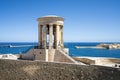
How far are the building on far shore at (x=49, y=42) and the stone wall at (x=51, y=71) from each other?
1898 millimetres

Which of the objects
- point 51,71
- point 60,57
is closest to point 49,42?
point 60,57

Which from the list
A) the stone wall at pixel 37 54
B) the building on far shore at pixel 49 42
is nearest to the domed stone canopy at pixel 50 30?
the building on far shore at pixel 49 42

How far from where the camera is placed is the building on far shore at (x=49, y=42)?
14.2 metres

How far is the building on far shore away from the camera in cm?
1423

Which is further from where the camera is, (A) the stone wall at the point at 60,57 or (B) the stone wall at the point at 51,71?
(A) the stone wall at the point at 60,57

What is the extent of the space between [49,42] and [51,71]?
366 centimetres

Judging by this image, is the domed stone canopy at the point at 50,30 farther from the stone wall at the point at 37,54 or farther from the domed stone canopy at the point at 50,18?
the stone wall at the point at 37,54

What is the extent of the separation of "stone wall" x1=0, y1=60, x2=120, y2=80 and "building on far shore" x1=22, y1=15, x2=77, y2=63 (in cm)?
190

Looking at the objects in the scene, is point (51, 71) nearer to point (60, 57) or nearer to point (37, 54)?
point (60, 57)

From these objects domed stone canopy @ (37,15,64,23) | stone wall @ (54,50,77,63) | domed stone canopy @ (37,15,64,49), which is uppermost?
domed stone canopy @ (37,15,64,23)

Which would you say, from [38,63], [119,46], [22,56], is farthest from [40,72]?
[119,46]

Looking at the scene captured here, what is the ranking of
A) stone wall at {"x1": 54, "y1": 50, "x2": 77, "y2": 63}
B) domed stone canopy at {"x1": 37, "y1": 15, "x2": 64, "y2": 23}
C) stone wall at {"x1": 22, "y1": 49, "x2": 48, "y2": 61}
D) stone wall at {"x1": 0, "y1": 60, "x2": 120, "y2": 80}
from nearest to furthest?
stone wall at {"x1": 0, "y1": 60, "x2": 120, "y2": 80}, stone wall at {"x1": 54, "y1": 50, "x2": 77, "y2": 63}, stone wall at {"x1": 22, "y1": 49, "x2": 48, "y2": 61}, domed stone canopy at {"x1": 37, "y1": 15, "x2": 64, "y2": 23}

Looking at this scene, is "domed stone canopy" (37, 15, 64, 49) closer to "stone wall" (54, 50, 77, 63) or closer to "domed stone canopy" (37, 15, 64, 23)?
"domed stone canopy" (37, 15, 64, 23)

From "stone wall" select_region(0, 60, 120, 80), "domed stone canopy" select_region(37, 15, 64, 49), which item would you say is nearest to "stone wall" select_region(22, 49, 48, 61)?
"domed stone canopy" select_region(37, 15, 64, 49)
